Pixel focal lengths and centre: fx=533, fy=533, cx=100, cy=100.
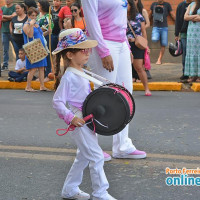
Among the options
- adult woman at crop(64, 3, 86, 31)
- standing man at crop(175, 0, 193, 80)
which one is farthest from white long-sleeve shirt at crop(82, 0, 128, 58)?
standing man at crop(175, 0, 193, 80)

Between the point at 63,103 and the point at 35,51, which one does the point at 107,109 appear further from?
the point at 35,51

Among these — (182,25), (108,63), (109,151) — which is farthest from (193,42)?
(108,63)

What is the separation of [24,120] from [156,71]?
5.88 m

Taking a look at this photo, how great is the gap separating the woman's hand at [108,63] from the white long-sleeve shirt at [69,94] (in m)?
0.79

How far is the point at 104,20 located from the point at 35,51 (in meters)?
5.70

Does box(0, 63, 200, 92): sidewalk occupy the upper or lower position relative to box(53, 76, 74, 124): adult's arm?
lower

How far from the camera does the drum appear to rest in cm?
391

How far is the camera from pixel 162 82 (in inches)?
425

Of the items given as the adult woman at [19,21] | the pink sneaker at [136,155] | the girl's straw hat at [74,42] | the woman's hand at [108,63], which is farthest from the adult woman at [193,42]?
the girl's straw hat at [74,42]

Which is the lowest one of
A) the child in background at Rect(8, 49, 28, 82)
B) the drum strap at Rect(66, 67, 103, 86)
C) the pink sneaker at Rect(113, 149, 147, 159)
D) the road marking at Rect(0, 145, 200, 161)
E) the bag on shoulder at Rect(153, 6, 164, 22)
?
the child in background at Rect(8, 49, 28, 82)

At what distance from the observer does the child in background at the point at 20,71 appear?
11.2 metres

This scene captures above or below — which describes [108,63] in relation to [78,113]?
above

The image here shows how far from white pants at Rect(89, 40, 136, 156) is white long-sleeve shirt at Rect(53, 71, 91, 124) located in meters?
0.91

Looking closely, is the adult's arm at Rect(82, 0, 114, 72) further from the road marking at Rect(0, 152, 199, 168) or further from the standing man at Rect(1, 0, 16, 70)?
Result: the standing man at Rect(1, 0, 16, 70)
